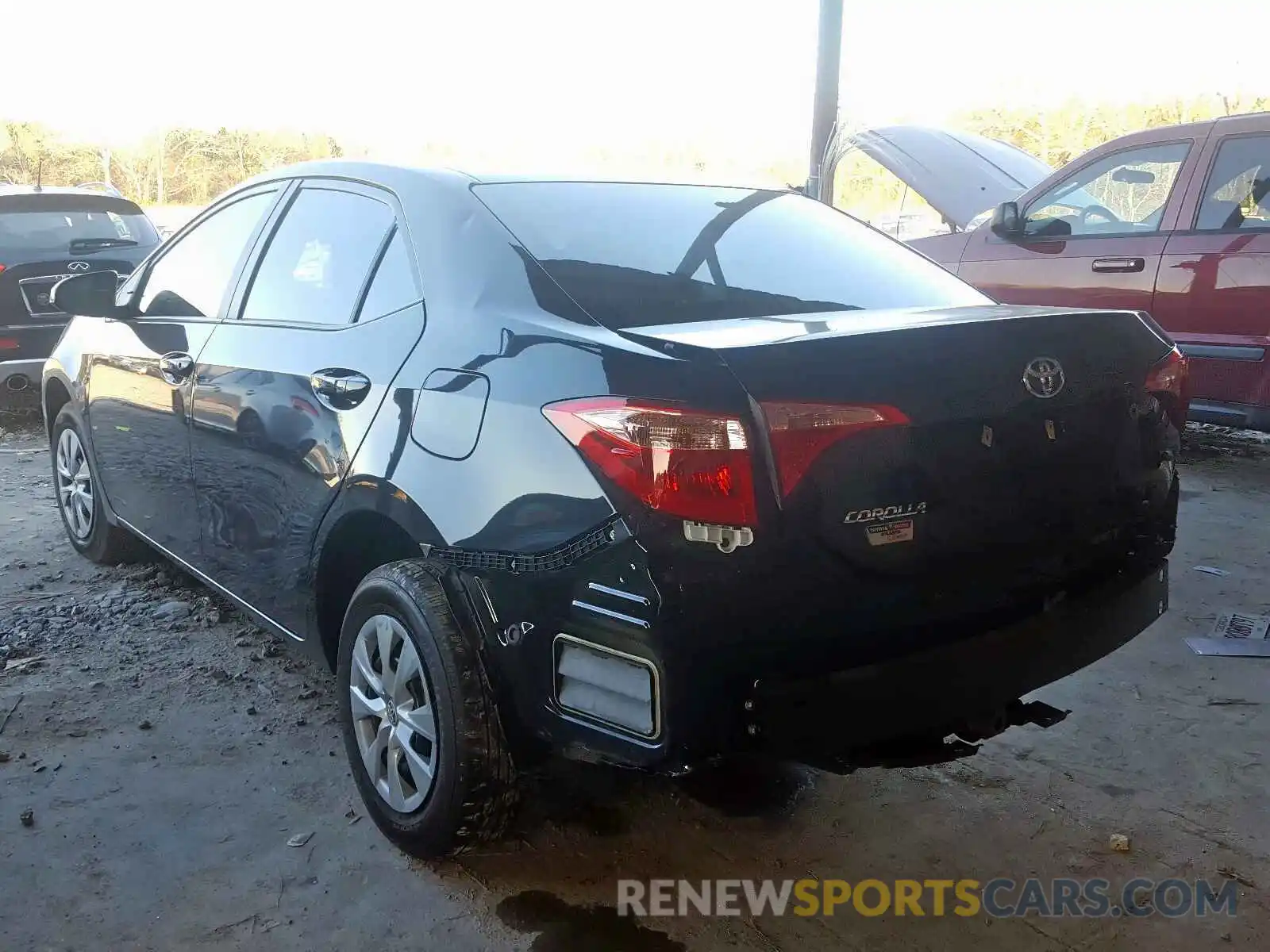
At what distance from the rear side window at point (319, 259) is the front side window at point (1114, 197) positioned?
15.4ft

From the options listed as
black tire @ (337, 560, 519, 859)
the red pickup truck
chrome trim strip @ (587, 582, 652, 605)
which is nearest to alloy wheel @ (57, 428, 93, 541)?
black tire @ (337, 560, 519, 859)

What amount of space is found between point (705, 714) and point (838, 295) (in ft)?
3.94

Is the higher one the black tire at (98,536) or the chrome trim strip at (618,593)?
the chrome trim strip at (618,593)

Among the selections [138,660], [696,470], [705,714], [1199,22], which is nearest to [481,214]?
[696,470]

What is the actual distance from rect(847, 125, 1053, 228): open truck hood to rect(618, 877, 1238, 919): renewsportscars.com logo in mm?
5855

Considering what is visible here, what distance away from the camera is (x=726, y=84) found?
36812 mm

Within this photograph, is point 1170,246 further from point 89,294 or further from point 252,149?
point 252,149

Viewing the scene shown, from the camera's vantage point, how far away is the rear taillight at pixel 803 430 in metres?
1.87

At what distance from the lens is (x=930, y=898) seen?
2357 mm

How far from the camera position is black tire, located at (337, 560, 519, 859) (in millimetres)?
2217

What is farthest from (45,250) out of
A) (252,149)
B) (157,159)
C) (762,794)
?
(252,149)

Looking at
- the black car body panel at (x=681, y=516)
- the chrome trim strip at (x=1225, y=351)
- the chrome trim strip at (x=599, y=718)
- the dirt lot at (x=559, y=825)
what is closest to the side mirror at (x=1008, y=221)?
the chrome trim strip at (x=1225, y=351)

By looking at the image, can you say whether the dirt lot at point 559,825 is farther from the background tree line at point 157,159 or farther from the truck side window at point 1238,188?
the background tree line at point 157,159

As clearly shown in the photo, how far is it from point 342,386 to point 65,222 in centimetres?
615
